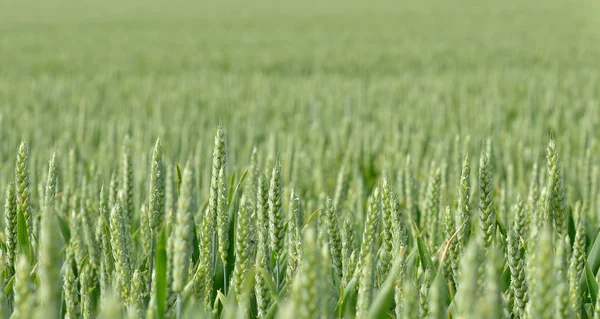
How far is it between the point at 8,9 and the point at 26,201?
34.6 meters

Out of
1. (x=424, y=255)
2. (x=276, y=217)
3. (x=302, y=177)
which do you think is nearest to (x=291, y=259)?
(x=276, y=217)

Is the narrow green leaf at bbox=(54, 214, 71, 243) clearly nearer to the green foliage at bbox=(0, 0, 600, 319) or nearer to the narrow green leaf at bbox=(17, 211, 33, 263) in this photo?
the green foliage at bbox=(0, 0, 600, 319)

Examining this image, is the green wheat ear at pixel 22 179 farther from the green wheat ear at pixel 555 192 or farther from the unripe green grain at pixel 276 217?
the green wheat ear at pixel 555 192


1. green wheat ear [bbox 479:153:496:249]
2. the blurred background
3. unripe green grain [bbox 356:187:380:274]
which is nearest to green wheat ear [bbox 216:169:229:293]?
unripe green grain [bbox 356:187:380:274]

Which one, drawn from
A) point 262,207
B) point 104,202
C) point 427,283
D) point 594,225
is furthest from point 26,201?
point 594,225

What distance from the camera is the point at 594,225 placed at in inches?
93.5

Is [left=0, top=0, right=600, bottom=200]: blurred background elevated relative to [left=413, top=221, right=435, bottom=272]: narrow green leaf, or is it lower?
elevated

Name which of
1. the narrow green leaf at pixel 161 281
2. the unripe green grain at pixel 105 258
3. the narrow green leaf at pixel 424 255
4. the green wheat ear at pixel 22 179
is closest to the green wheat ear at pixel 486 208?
the narrow green leaf at pixel 424 255

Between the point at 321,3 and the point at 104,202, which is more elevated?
the point at 321,3

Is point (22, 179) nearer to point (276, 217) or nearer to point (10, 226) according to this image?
point (10, 226)

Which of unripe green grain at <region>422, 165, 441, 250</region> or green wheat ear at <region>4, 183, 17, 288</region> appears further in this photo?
unripe green grain at <region>422, 165, 441, 250</region>

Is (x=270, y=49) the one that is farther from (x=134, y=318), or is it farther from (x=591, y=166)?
(x=134, y=318)

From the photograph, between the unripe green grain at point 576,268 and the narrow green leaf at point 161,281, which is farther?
the unripe green grain at point 576,268

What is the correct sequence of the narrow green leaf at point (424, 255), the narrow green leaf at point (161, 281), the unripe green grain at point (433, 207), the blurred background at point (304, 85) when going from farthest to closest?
the blurred background at point (304, 85), the unripe green grain at point (433, 207), the narrow green leaf at point (424, 255), the narrow green leaf at point (161, 281)
